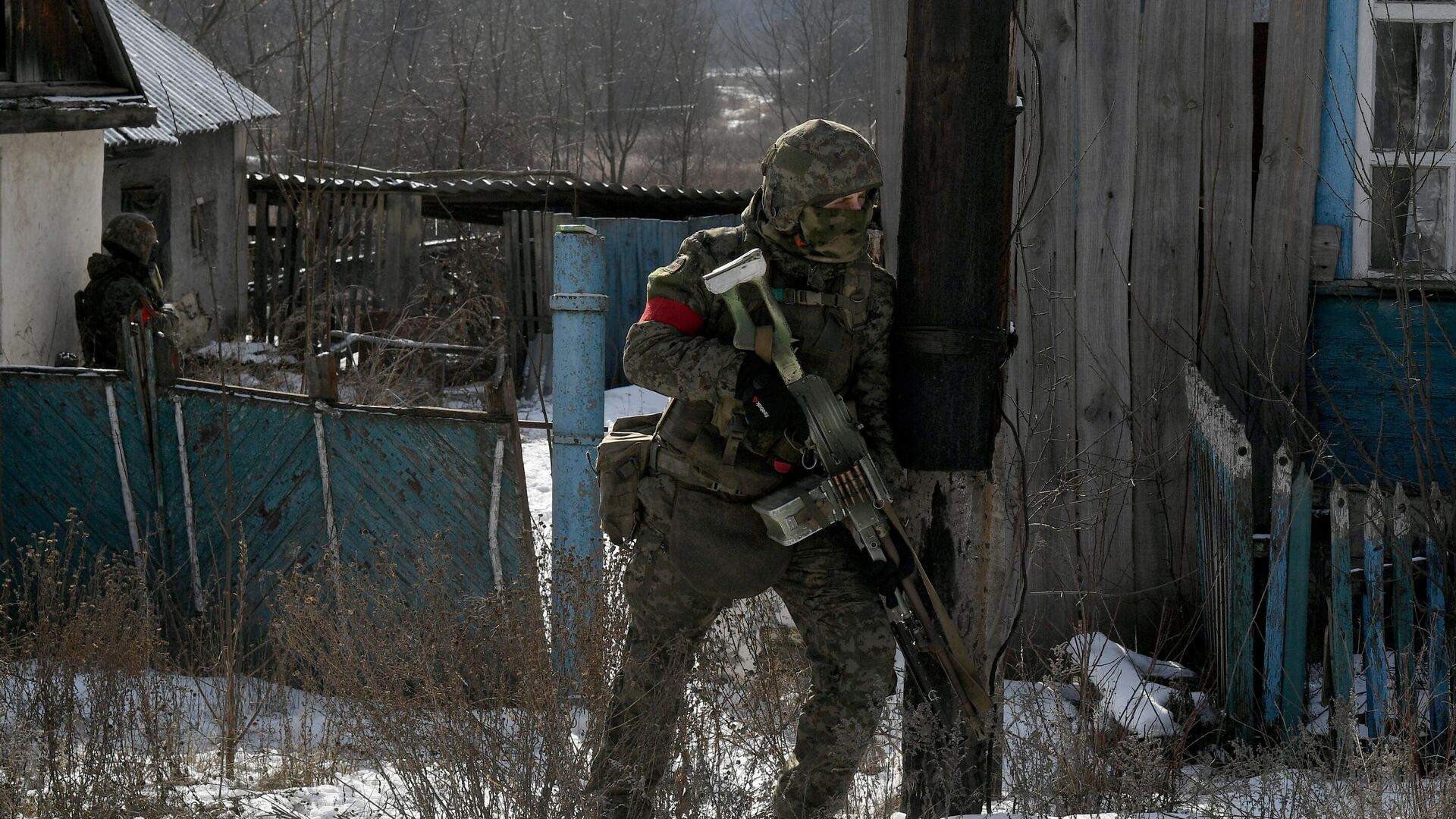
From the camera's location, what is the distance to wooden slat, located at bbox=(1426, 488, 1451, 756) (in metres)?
4.02

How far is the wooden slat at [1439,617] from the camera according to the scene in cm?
402

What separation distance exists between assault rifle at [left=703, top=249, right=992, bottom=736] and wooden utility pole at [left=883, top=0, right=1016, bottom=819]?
8 cm

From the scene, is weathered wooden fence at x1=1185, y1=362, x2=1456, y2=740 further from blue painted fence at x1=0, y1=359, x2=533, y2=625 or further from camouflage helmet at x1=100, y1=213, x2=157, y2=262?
camouflage helmet at x1=100, y1=213, x2=157, y2=262

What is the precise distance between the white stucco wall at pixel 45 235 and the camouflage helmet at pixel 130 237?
526 mm

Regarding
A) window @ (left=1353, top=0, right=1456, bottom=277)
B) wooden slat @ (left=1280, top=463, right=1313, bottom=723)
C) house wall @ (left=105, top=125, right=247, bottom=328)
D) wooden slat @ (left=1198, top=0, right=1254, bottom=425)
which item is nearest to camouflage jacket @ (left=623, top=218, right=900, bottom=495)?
wooden slat @ (left=1280, top=463, right=1313, bottom=723)

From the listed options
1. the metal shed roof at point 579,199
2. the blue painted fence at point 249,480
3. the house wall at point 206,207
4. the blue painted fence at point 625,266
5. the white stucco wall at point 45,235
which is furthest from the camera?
the house wall at point 206,207

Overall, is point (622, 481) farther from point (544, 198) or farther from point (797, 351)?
point (544, 198)

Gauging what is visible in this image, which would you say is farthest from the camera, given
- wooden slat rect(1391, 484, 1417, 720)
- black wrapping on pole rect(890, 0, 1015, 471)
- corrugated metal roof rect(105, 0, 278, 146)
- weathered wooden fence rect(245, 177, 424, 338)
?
weathered wooden fence rect(245, 177, 424, 338)

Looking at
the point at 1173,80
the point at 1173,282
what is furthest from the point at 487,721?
the point at 1173,80

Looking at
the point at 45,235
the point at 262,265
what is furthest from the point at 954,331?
the point at 262,265

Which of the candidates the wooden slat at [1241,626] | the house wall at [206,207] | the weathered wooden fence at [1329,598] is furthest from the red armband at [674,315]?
the house wall at [206,207]

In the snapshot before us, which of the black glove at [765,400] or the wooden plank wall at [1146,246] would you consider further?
the wooden plank wall at [1146,246]

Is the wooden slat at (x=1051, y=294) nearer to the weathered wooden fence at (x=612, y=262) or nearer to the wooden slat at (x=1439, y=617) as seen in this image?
the wooden slat at (x=1439, y=617)

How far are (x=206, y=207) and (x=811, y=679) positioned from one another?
13.9 meters
